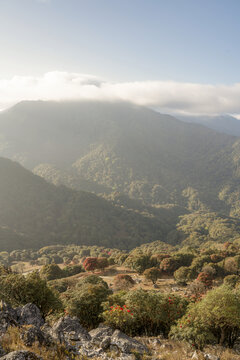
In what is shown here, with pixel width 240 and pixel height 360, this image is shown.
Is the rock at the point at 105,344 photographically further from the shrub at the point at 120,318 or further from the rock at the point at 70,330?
the shrub at the point at 120,318

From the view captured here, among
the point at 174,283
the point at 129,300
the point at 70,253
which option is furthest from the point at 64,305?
the point at 70,253

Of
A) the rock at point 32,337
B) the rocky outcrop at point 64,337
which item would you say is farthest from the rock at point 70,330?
the rock at point 32,337

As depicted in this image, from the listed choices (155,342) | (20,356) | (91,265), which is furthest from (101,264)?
(20,356)

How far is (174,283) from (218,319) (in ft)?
152

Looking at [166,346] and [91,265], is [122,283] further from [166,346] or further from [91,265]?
[166,346]

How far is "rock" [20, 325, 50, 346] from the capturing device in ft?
36.1

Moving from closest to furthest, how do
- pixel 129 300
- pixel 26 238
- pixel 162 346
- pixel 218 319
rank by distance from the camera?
pixel 162 346 < pixel 218 319 < pixel 129 300 < pixel 26 238

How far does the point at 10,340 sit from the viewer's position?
11031 millimetres

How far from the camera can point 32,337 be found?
440 inches

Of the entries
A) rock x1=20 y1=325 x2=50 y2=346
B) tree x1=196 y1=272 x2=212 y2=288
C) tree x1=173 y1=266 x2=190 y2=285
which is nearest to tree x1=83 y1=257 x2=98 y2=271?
tree x1=173 y1=266 x2=190 y2=285

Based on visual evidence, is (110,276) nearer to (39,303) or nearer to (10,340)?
(39,303)

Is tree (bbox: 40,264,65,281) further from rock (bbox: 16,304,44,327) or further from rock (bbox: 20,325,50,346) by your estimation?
rock (bbox: 20,325,50,346)

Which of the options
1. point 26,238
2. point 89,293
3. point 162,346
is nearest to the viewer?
point 162,346

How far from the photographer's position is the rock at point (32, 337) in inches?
434
